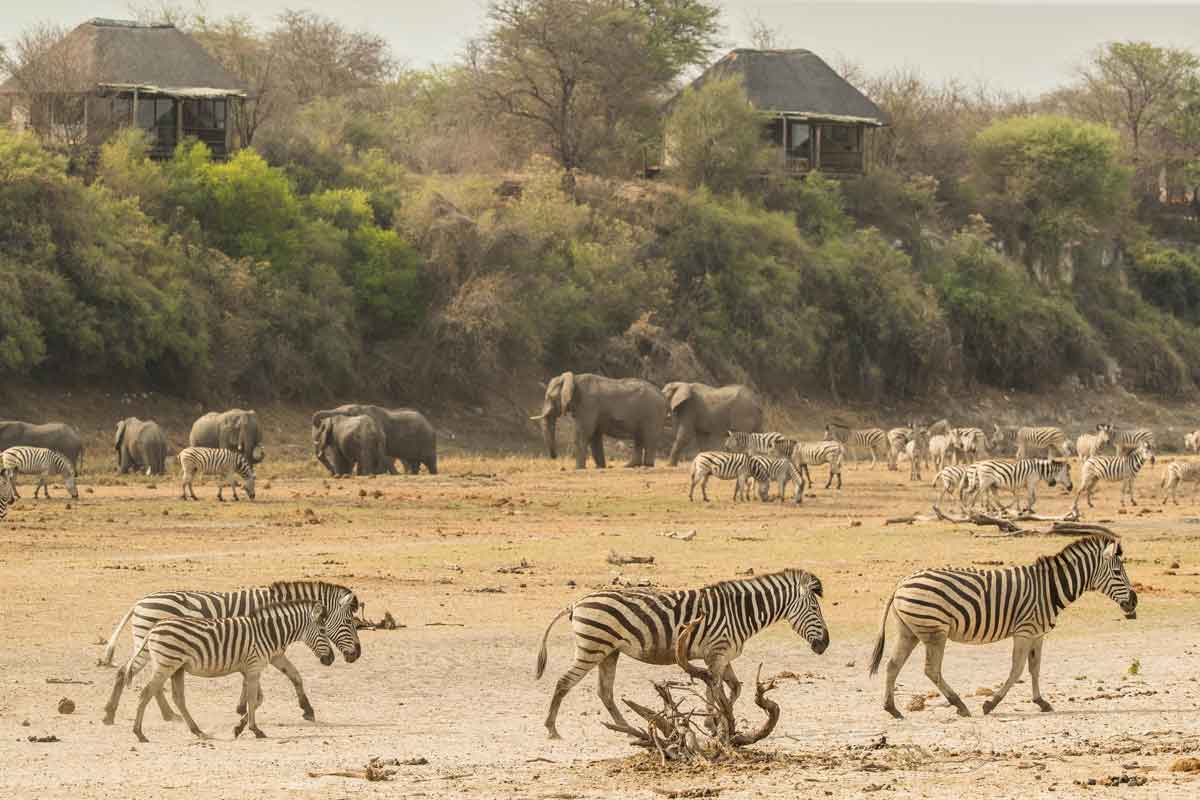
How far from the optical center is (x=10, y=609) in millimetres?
18922

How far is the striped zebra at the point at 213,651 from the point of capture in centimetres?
1298

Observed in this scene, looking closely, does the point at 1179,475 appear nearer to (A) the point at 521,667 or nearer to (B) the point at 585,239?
(A) the point at 521,667

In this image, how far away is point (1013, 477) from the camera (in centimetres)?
3241

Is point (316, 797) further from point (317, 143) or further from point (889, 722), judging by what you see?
point (317, 143)

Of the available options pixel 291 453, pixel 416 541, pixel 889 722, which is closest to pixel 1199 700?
pixel 889 722

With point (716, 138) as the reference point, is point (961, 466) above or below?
below

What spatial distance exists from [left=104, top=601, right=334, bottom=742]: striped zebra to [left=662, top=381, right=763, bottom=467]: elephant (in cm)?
3243

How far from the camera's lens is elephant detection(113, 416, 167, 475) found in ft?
128

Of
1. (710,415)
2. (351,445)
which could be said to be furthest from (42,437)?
(710,415)

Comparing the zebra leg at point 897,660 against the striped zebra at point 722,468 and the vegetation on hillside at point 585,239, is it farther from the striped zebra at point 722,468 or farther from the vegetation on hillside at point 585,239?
the vegetation on hillside at point 585,239

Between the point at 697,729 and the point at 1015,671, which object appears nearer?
the point at 697,729

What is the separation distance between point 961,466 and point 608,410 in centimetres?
1264

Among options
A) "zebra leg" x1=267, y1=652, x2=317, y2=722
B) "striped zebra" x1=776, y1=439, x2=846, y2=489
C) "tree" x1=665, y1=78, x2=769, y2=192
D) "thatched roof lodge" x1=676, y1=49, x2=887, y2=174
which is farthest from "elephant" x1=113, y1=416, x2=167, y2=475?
"thatched roof lodge" x1=676, y1=49, x2=887, y2=174

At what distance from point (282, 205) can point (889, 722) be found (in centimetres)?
4135
